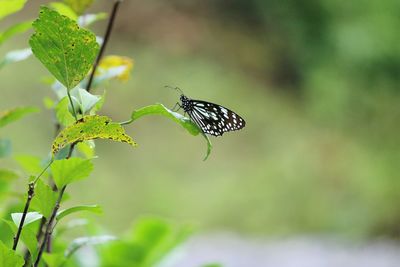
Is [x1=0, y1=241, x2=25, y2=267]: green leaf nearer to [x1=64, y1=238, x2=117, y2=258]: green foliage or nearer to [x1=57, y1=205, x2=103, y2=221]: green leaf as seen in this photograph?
[x1=57, y1=205, x2=103, y2=221]: green leaf

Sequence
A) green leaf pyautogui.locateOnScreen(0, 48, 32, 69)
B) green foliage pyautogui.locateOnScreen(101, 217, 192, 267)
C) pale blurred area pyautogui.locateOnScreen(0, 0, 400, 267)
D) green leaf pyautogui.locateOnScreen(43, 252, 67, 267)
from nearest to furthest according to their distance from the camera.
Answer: green leaf pyautogui.locateOnScreen(43, 252, 67, 267)
green leaf pyautogui.locateOnScreen(0, 48, 32, 69)
green foliage pyautogui.locateOnScreen(101, 217, 192, 267)
pale blurred area pyautogui.locateOnScreen(0, 0, 400, 267)

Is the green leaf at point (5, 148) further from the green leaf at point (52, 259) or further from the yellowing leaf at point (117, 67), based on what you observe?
the green leaf at point (52, 259)

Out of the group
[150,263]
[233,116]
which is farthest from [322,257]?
[233,116]

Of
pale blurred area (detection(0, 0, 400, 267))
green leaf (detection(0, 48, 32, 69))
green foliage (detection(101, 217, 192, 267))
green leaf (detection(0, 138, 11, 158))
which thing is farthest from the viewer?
pale blurred area (detection(0, 0, 400, 267))

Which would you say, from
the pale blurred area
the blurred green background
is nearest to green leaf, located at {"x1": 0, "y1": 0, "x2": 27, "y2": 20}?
the pale blurred area

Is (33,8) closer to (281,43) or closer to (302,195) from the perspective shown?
(281,43)

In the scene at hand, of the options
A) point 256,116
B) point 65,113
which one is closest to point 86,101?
point 65,113
